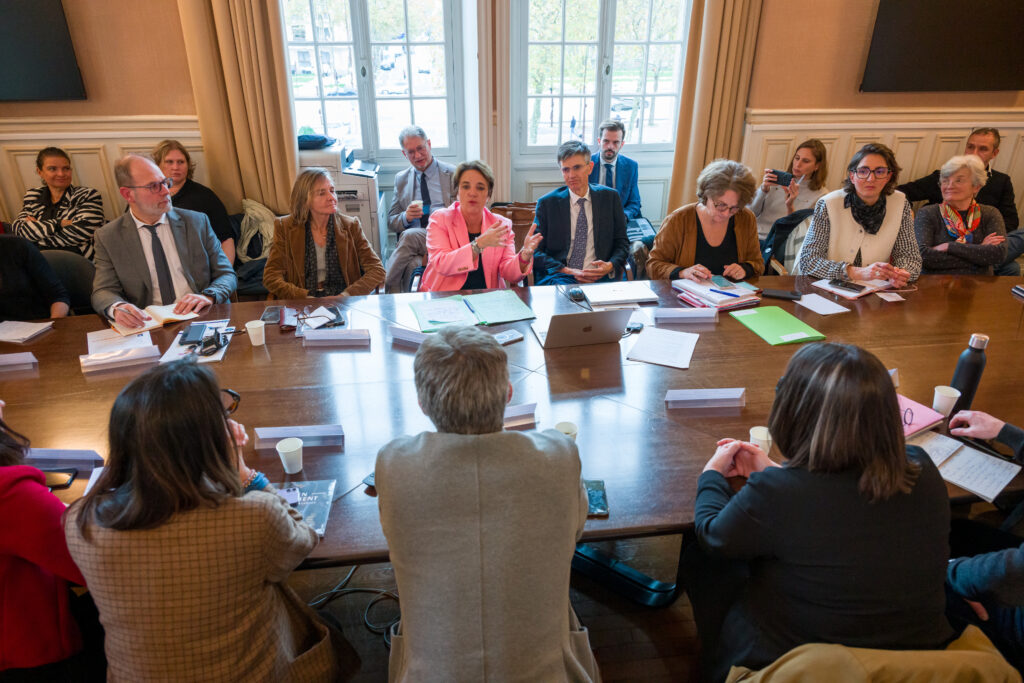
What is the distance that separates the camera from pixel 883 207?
310 cm

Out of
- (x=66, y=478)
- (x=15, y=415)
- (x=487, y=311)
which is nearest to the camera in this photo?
(x=66, y=478)

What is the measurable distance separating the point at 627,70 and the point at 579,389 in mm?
3771

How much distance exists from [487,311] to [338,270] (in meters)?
1.02

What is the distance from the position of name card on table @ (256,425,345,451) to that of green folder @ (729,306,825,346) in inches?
62.6

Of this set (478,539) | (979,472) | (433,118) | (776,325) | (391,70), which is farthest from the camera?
(433,118)

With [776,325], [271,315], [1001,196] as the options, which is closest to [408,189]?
[271,315]

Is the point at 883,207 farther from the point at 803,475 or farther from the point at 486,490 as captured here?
the point at 486,490

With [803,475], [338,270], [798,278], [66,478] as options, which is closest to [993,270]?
[798,278]

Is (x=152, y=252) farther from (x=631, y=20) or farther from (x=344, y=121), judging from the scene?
(x=631, y=20)

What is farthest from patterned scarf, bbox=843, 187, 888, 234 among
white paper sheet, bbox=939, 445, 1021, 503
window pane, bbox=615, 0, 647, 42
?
window pane, bbox=615, 0, 647, 42

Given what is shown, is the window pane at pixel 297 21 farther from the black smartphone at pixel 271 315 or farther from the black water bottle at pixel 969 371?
the black water bottle at pixel 969 371

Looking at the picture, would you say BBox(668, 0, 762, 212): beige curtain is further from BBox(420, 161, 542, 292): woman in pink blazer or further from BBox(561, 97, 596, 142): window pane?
BBox(420, 161, 542, 292): woman in pink blazer

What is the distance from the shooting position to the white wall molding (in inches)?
188

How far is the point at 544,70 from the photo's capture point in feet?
16.1
